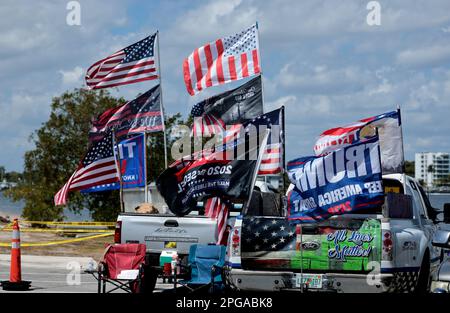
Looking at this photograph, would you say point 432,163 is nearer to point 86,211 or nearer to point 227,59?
point 86,211

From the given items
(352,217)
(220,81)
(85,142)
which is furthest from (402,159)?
(85,142)

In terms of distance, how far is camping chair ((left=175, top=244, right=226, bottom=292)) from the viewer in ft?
45.3

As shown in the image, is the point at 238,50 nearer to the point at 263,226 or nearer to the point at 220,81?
the point at 220,81

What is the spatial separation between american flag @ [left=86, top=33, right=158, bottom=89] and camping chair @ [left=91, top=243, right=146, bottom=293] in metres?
8.76

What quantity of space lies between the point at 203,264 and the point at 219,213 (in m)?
1.39

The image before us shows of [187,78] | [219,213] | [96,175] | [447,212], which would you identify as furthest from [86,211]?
[447,212]

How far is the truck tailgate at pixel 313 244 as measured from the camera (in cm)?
1160

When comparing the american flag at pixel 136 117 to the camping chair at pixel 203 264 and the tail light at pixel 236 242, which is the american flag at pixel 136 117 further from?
the tail light at pixel 236 242

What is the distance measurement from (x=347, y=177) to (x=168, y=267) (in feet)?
11.3

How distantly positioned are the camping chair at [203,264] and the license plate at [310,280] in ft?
6.74

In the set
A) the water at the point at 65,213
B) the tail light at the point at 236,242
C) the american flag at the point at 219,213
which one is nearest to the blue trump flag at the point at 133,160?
the american flag at the point at 219,213

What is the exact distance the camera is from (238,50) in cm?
2111

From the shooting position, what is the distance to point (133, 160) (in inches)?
795
